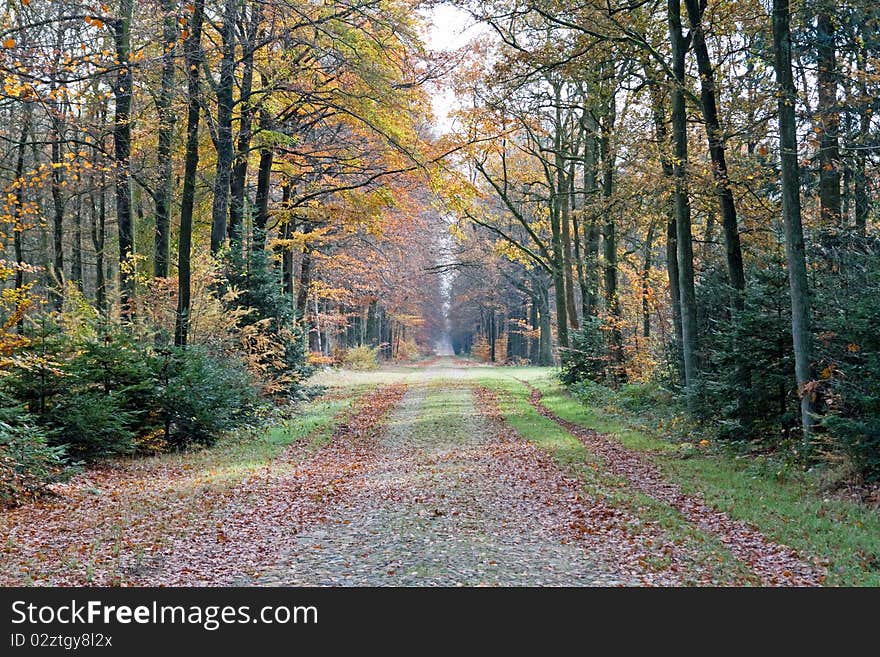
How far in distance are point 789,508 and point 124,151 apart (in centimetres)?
1507

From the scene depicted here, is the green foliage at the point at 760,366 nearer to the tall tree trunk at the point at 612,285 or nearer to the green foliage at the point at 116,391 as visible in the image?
the tall tree trunk at the point at 612,285

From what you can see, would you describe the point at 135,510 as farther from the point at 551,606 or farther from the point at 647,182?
the point at 647,182

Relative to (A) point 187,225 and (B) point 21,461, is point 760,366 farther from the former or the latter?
(A) point 187,225

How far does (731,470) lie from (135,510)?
8.62 m

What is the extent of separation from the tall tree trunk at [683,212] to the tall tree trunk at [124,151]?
10.7 meters

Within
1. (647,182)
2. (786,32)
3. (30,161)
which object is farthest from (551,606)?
(30,161)

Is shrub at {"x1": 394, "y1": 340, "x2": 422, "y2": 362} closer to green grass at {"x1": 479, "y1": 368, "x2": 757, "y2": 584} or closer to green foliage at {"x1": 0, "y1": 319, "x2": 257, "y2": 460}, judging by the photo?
green grass at {"x1": 479, "y1": 368, "x2": 757, "y2": 584}

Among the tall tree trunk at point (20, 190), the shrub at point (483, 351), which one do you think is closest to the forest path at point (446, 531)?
the tall tree trunk at point (20, 190)

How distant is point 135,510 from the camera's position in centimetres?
932

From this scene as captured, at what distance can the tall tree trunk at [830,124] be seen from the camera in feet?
43.2

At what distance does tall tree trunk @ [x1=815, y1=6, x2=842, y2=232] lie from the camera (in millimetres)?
13164

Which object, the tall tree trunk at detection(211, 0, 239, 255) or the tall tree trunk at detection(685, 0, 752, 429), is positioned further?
the tall tree trunk at detection(211, 0, 239, 255)

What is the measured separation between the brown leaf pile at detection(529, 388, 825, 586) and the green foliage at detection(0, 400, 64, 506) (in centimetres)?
830

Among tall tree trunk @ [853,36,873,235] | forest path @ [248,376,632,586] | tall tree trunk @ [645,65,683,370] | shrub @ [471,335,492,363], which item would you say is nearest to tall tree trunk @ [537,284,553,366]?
shrub @ [471,335,492,363]
